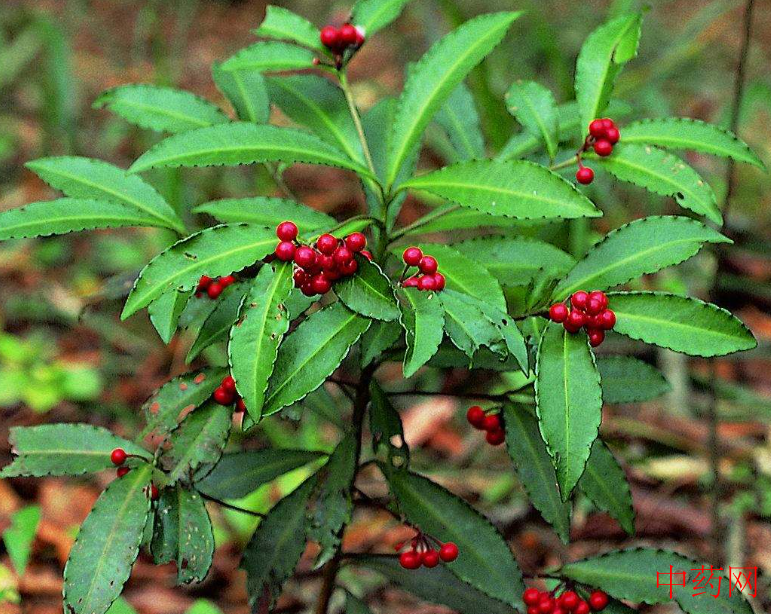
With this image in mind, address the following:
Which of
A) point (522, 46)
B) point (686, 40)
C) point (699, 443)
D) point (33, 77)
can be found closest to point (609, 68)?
point (699, 443)

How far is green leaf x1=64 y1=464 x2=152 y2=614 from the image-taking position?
985mm

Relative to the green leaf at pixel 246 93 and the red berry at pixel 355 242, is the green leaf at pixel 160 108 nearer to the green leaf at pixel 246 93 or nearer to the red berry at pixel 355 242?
the green leaf at pixel 246 93

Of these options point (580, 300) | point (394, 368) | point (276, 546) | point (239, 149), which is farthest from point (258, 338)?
point (394, 368)

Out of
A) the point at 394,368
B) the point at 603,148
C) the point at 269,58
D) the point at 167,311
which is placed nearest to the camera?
the point at 167,311

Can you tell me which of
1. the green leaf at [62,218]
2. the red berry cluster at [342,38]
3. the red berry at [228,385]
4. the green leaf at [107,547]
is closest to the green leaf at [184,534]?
the green leaf at [107,547]

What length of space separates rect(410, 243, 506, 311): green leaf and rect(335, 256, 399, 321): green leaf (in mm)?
120

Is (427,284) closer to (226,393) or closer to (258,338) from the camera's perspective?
(258,338)

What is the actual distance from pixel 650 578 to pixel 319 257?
2.36 ft

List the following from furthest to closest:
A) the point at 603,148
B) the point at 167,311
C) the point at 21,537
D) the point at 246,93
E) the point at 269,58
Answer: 1. the point at 21,537
2. the point at 246,93
3. the point at 269,58
4. the point at 603,148
5. the point at 167,311

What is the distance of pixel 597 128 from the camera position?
3.64ft

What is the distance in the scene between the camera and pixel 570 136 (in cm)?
135

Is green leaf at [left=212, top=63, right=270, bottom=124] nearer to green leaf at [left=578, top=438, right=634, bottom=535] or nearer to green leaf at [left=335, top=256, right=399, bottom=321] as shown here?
green leaf at [left=335, top=256, right=399, bottom=321]

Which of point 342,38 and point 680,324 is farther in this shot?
point 342,38

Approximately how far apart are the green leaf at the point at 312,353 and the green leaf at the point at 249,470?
1.43ft
